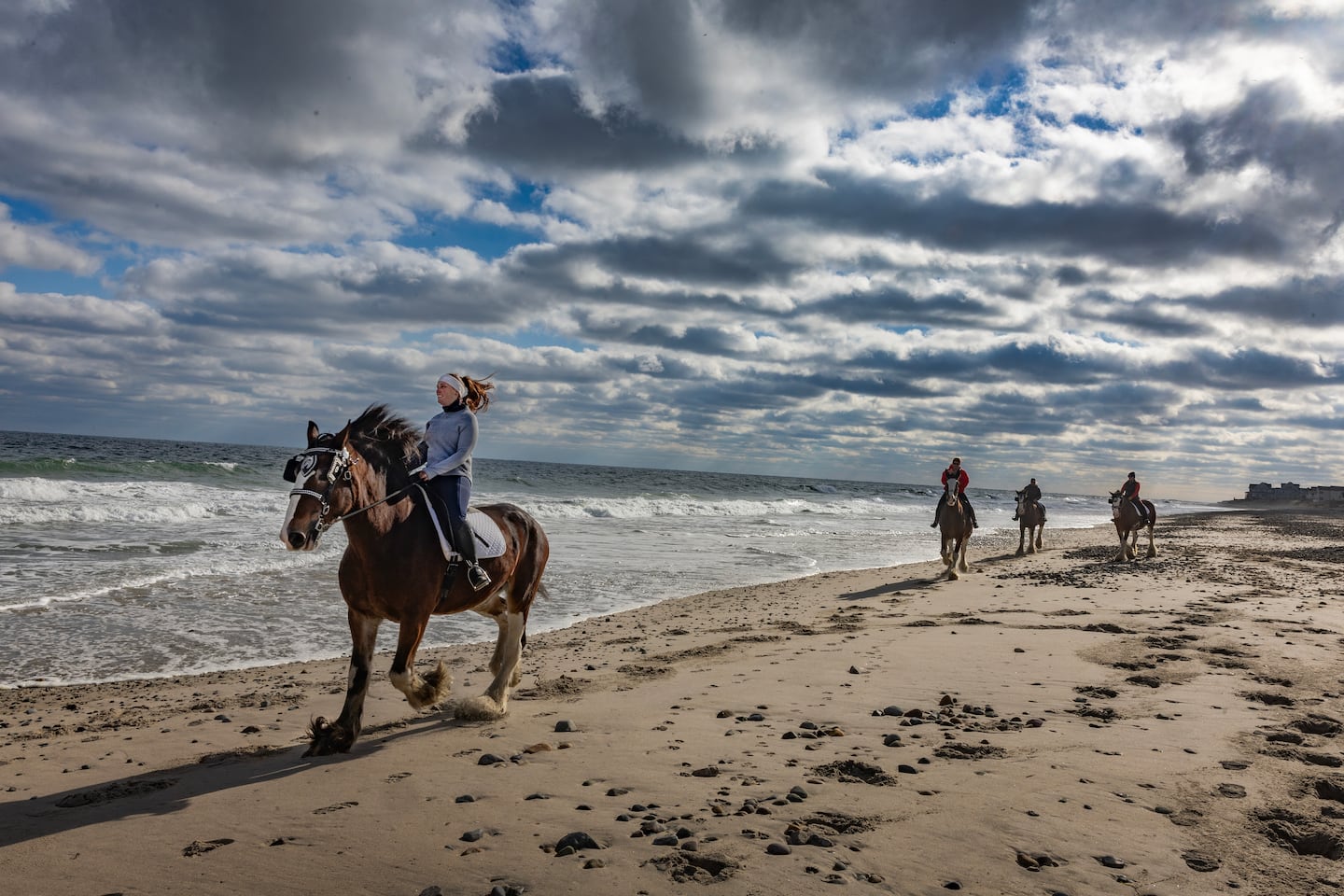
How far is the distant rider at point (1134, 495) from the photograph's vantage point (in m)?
21.2

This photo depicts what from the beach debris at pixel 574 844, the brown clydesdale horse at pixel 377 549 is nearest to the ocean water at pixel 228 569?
the brown clydesdale horse at pixel 377 549

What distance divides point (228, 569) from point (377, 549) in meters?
10.7

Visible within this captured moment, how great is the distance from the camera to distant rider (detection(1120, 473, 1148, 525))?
2116 centimetres

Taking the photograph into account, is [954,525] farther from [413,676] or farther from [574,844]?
[574,844]

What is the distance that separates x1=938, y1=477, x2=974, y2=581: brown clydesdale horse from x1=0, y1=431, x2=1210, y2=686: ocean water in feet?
11.0

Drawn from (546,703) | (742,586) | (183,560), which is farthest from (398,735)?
(183,560)

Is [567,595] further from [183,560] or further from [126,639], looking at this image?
[183,560]

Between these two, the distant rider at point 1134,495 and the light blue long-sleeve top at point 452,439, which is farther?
the distant rider at point 1134,495

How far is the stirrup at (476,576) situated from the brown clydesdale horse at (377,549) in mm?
103

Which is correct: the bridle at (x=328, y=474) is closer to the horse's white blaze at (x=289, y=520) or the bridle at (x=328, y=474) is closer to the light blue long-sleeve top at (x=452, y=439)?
the horse's white blaze at (x=289, y=520)

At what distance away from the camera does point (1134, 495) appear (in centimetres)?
2122

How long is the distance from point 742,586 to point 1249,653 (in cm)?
911

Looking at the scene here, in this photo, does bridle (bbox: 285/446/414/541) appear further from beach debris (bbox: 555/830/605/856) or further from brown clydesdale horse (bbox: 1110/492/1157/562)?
brown clydesdale horse (bbox: 1110/492/1157/562)

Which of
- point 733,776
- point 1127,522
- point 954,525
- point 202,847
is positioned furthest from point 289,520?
point 1127,522
